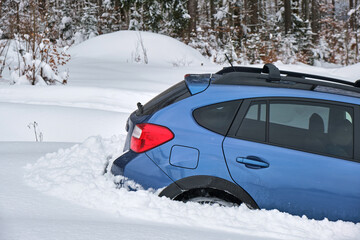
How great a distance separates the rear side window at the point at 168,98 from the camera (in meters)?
3.30

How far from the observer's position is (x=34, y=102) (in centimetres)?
757

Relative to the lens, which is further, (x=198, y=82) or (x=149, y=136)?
(x=198, y=82)

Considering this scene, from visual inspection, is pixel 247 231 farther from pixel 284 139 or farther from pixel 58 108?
pixel 58 108

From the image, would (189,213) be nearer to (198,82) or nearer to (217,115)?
(217,115)

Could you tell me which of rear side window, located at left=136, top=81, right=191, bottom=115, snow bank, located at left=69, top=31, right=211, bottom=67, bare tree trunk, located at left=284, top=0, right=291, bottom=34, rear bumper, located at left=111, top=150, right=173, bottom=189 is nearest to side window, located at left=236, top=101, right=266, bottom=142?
rear side window, located at left=136, top=81, right=191, bottom=115

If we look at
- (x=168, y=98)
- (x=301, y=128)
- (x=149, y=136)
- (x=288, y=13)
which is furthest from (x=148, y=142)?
(x=288, y=13)

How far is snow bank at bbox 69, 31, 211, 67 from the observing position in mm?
14828

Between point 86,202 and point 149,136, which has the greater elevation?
point 149,136

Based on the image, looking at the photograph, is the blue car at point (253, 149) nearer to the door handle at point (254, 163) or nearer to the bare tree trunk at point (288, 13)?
the door handle at point (254, 163)

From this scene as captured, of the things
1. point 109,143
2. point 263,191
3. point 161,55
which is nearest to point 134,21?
point 161,55

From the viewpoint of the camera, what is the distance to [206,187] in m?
3.07

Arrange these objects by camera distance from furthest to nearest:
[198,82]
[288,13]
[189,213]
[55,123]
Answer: [288,13], [55,123], [198,82], [189,213]

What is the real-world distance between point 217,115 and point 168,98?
434 millimetres

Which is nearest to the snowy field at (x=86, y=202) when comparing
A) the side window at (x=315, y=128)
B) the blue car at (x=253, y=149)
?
the blue car at (x=253, y=149)
